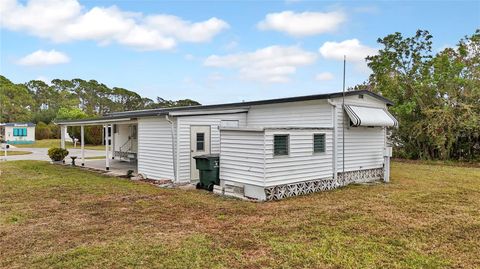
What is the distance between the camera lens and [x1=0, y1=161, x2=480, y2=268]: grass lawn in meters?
4.45

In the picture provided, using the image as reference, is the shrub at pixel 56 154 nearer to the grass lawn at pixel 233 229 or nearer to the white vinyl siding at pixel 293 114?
the grass lawn at pixel 233 229

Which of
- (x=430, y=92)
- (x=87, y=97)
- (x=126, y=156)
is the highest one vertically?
(x=87, y=97)

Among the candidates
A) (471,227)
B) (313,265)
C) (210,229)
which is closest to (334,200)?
(471,227)

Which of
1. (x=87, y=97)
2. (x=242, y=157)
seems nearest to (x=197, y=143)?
(x=242, y=157)

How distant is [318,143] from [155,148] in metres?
5.25

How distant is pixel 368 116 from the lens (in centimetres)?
1055

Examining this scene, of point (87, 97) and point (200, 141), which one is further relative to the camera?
point (87, 97)

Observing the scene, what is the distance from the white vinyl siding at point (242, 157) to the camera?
26.6 feet

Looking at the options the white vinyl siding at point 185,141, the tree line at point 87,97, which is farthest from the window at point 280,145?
the tree line at point 87,97

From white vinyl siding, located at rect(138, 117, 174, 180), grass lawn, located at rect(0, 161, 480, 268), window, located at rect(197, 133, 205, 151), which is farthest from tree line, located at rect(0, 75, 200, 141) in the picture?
grass lawn, located at rect(0, 161, 480, 268)

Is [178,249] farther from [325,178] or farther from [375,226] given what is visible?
[325,178]

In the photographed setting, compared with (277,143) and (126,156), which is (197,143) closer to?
(277,143)

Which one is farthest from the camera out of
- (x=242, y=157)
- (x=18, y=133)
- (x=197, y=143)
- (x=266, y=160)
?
(x=18, y=133)

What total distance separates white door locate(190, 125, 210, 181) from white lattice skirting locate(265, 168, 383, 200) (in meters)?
3.35
